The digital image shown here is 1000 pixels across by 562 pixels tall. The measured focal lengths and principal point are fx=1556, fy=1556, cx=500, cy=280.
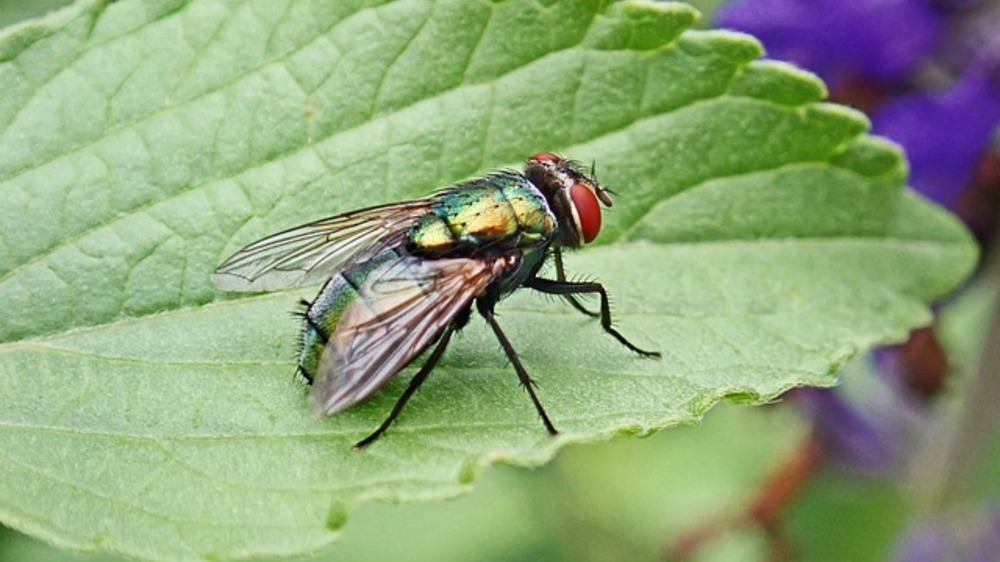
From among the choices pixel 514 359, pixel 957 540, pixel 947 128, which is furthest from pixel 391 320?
pixel 957 540

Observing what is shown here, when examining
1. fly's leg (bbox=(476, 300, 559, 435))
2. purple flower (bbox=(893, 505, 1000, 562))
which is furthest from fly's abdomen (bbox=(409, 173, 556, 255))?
purple flower (bbox=(893, 505, 1000, 562))

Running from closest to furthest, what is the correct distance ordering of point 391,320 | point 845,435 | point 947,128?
point 391,320, point 947,128, point 845,435

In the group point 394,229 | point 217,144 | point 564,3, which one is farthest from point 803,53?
point 217,144

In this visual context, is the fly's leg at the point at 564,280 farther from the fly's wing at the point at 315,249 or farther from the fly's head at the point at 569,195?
the fly's wing at the point at 315,249

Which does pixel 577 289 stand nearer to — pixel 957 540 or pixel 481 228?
pixel 481 228

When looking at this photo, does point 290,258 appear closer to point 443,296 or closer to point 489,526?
point 443,296

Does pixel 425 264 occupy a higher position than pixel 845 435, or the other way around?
pixel 425 264
